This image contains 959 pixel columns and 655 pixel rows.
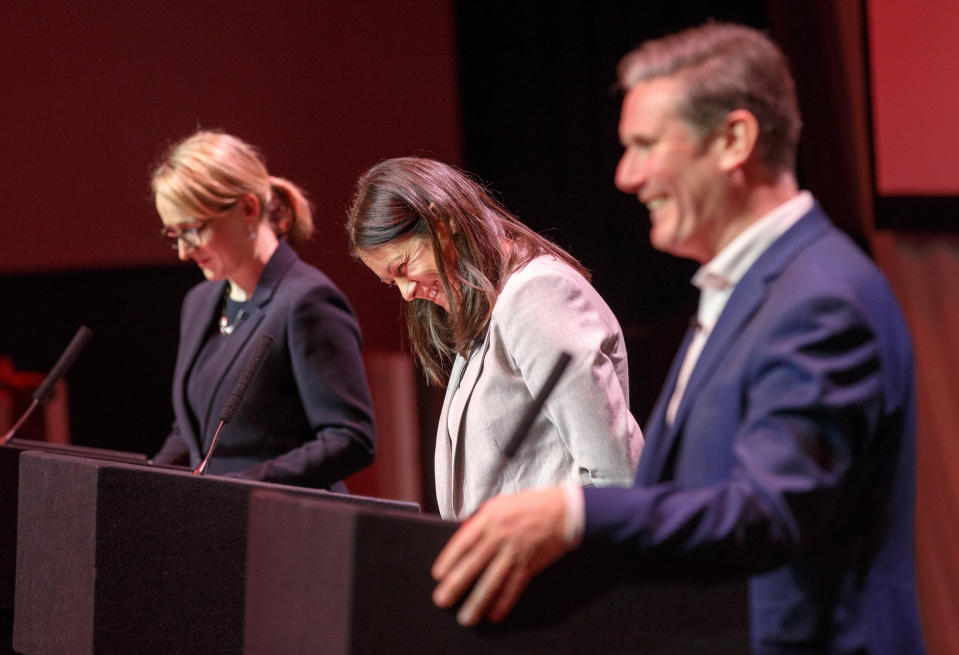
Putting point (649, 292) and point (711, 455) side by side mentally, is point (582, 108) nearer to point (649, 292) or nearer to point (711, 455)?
point (649, 292)

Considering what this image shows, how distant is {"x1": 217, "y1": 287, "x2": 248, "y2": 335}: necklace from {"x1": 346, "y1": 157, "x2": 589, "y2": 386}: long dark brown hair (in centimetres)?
61

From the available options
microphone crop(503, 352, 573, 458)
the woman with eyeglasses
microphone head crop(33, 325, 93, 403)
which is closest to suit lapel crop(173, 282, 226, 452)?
the woman with eyeglasses

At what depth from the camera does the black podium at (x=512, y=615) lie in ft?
2.95

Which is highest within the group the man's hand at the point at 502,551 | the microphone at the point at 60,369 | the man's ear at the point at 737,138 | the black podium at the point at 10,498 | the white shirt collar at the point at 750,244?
the man's ear at the point at 737,138

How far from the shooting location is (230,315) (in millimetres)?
2391

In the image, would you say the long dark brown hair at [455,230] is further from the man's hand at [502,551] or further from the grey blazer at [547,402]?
the man's hand at [502,551]

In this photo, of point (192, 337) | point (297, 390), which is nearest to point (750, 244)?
point (297, 390)

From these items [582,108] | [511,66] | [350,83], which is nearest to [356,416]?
[582,108]

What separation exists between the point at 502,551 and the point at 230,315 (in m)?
1.62

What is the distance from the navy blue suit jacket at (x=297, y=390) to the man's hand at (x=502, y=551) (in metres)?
1.23

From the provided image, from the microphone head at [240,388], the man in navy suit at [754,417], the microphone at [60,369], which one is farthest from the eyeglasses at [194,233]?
the man in navy suit at [754,417]

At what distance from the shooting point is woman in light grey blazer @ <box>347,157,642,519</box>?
1.55 meters

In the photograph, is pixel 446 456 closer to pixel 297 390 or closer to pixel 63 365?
pixel 297 390

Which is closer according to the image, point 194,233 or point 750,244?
point 750,244
